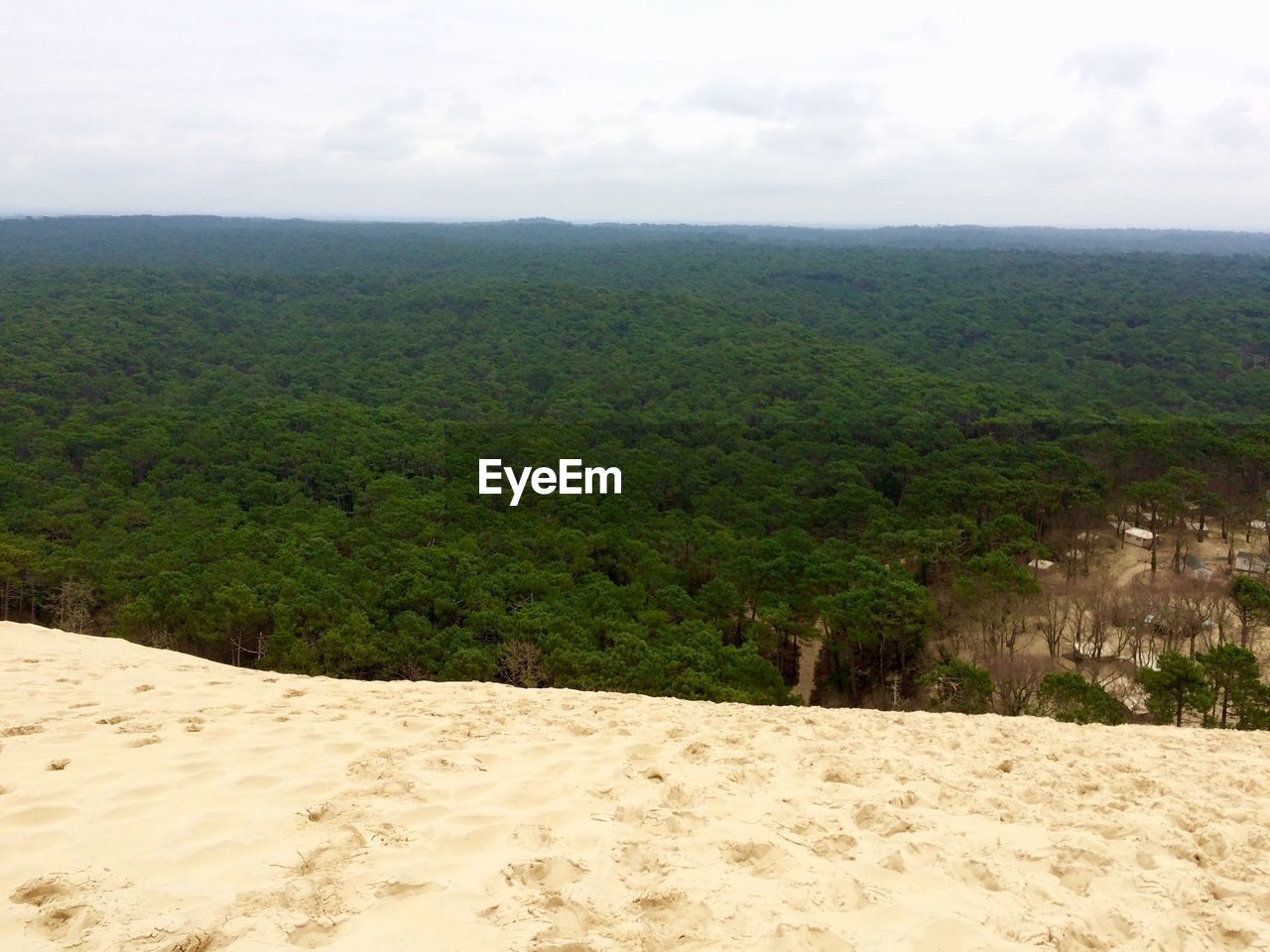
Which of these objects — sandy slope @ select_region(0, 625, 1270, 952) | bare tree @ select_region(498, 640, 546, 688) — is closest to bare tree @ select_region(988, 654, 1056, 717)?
bare tree @ select_region(498, 640, 546, 688)

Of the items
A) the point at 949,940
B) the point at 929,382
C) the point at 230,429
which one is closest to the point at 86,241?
the point at 230,429

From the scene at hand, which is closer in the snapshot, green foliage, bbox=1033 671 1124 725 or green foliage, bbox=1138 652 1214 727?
green foliage, bbox=1033 671 1124 725

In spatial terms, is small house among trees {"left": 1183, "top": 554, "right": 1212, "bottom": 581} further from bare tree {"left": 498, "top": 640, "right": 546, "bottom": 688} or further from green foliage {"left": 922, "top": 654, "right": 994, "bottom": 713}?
bare tree {"left": 498, "top": 640, "right": 546, "bottom": 688}

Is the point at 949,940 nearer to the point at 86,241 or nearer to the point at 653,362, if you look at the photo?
the point at 653,362

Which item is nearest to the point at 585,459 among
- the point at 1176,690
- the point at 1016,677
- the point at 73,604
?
the point at 73,604

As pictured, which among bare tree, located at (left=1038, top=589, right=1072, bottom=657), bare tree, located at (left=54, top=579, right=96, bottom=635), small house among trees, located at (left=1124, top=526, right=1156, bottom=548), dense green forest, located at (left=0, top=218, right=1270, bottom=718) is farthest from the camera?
small house among trees, located at (left=1124, top=526, right=1156, bottom=548)

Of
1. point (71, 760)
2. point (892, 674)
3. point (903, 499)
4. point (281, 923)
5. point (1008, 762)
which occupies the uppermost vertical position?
point (281, 923)

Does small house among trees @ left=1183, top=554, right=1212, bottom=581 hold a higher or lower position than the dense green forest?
lower
